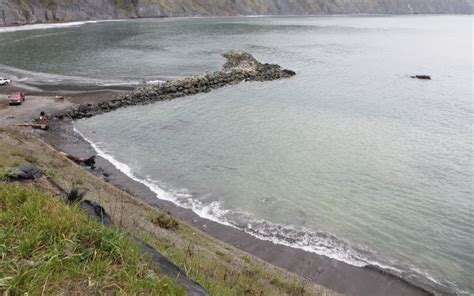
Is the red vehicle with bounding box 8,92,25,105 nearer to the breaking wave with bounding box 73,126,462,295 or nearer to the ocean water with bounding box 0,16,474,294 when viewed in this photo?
the ocean water with bounding box 0,16,474,294

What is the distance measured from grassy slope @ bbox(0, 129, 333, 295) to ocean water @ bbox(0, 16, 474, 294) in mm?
4419

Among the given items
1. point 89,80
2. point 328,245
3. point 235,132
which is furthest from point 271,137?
point 89,80

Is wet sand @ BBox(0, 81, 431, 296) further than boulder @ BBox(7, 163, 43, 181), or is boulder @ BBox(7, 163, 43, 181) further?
wet sand @ BBox(0, 81, 431, 296)

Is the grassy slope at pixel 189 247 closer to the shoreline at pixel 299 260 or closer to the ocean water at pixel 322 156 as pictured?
the shoreline at pixel 299 260

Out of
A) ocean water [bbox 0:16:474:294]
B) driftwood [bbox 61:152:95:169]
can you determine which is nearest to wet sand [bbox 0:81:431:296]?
driftwood [bbox 61:152:95:169]

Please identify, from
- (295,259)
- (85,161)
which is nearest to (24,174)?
(295,259)

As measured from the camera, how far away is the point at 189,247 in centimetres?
1431

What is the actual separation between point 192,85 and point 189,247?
45.7 meters

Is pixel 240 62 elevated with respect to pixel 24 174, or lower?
lower

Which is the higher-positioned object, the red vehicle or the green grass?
the green grass

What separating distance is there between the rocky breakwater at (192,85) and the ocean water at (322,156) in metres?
2.43

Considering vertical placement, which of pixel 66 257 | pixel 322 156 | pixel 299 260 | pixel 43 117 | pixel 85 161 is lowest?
pixel 322 156

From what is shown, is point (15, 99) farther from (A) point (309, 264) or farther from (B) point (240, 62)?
(B) point (240, 62)

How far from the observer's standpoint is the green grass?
658 centimetres
